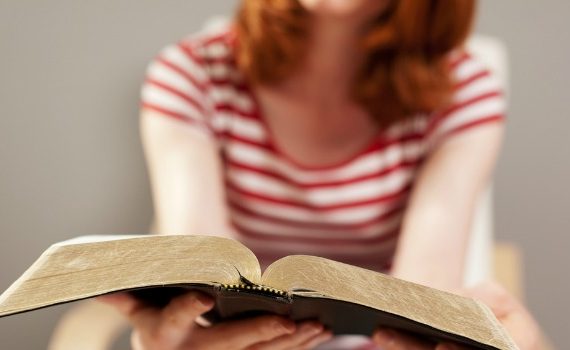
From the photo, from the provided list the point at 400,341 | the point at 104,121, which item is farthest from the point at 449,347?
the point at 104,121

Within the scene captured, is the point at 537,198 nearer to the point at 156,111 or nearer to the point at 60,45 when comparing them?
the point at 156,111

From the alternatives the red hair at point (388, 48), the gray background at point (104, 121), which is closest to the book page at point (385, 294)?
the red hair at point (388, 48)

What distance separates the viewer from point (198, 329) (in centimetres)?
53

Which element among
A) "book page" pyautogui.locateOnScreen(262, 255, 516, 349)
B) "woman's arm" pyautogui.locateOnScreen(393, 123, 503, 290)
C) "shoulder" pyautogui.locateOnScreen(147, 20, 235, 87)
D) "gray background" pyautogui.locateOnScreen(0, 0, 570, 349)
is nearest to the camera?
"book page" pyautogui.locateOnScreen(262, 255, 516, 349)

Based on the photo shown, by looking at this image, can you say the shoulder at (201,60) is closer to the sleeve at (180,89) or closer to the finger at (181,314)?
the sleeve at (180,89)

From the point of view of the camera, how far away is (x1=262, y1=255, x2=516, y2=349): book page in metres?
0.36

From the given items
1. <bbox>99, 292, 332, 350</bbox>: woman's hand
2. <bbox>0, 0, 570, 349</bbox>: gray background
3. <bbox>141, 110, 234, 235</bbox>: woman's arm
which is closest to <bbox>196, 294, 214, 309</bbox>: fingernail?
<bbox>99, 292, 332, 350</bbox>: woman's hand

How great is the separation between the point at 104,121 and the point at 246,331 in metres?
0.87

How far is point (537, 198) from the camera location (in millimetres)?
1358

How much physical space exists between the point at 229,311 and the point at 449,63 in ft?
1.86

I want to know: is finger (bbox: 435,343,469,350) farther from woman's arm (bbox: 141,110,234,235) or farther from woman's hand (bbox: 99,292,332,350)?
woman's arm (bbox: 141,110,234,235)

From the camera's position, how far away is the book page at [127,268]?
371 millimetres

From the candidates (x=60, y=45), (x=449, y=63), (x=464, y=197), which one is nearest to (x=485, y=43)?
(x=449, y=63)

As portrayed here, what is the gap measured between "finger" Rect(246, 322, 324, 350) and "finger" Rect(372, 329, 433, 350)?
46 mm
